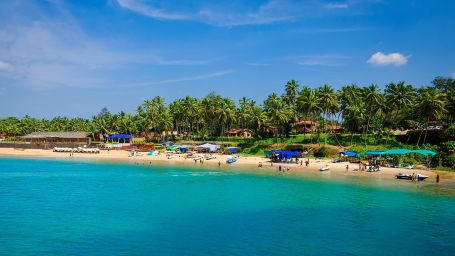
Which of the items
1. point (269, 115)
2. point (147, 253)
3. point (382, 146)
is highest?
point (269, 115)

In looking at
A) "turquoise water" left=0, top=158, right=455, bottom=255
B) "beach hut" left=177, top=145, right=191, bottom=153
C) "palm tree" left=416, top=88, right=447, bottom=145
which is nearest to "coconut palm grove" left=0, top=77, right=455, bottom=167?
"palm tree" left=416, top=88, right=447, bottom=145

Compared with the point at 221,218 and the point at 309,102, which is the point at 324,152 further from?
the point at 221,218

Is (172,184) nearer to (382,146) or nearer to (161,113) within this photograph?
(382,146)

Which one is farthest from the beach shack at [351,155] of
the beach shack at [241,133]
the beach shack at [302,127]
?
the beach shack at [241,133]

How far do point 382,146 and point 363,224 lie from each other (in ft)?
149

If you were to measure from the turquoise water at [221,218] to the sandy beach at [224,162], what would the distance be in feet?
34.7

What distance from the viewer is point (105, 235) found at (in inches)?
1076

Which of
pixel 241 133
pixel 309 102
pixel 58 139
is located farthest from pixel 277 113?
pixel 58 139

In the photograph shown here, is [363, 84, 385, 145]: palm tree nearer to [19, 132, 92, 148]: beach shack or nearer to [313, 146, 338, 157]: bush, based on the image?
[313, 146, 338, 157]: bush

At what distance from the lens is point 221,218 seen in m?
32.8

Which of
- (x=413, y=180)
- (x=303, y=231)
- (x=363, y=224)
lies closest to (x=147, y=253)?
(x=303, y=231)

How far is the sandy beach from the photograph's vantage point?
5897 cm

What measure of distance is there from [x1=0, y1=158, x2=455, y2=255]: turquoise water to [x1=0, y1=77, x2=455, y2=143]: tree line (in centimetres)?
3382

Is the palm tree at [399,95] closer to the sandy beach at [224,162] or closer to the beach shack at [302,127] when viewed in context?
the sandy beach at [224,162]
